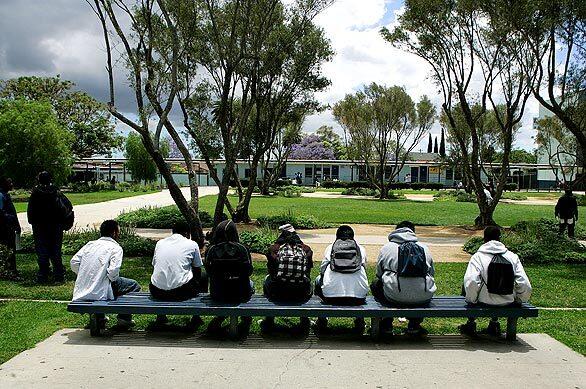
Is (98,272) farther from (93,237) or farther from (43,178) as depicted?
(93,237)

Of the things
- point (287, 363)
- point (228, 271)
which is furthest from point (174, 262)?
point (287, 363)

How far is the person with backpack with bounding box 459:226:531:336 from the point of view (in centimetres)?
610

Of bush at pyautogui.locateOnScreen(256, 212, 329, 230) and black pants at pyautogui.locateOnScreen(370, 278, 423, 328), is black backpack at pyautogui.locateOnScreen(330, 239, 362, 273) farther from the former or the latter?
bush at pyautogui.locateOnScreen(256, 212, 329, 230)

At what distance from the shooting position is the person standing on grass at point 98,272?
6.23 m

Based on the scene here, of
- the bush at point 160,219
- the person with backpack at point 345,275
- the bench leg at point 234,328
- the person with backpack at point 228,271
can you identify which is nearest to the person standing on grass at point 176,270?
the person with backpack at point 228,271

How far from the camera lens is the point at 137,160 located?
5425 cm

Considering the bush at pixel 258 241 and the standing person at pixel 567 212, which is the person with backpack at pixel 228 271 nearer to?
the bush at pixel 258 241

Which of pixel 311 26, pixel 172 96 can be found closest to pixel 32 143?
pixel 311 26

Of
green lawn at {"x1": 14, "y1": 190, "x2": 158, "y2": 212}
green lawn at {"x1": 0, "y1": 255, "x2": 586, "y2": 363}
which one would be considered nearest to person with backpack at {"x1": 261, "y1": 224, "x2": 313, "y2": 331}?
green lawn at {"x1": 0, "y1": 255, "x2": 586, "y2": 363}

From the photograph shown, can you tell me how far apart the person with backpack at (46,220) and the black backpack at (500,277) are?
613cm

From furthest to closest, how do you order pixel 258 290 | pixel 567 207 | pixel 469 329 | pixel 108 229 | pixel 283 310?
pixel 567 207 → pixel 258 290 → pixel 108 229 → pixel 469 329 → pixel 283 310

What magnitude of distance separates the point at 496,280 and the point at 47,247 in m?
6.36

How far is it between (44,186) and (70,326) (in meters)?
2.93

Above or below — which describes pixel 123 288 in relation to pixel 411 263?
below
